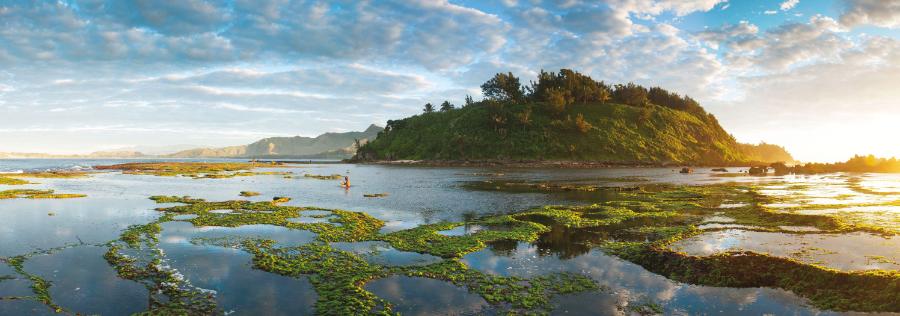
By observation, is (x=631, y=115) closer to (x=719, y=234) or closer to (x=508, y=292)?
(x=719, y=234)

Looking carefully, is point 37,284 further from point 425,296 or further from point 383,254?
point 425,296

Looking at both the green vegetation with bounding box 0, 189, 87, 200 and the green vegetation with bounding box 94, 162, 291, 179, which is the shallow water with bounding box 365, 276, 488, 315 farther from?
the green vegetation with bounding box 94, 162, 291, 179

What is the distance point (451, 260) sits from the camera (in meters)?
20.9

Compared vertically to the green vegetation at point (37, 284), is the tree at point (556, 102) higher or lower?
higher

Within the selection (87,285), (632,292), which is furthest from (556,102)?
(87,285)

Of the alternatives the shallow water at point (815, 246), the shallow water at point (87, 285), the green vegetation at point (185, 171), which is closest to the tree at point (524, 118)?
the green vegetation at point (185, 171)

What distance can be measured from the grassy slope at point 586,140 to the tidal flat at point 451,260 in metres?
124

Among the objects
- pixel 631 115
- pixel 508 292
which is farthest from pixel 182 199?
pixel 631 115

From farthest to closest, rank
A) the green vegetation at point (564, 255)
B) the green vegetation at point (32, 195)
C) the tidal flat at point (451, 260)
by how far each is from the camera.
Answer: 1. the green vegetation at point (32, 195)
2. the green vegetation at point (564, 255)
3. the tidal flat at point (451, 260)

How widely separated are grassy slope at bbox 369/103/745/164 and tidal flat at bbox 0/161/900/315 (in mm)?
124466

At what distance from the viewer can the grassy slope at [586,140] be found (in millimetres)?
161750

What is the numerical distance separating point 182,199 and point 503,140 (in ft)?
447

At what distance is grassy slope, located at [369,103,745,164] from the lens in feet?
531

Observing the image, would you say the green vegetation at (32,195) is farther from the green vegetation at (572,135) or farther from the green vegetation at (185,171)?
the green vegetation at (572,135)
